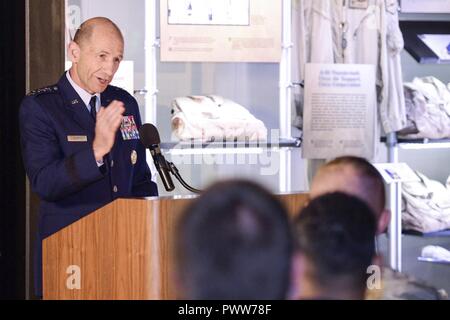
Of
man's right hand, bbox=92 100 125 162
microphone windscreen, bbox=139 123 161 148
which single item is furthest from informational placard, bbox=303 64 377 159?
man's right hand, bbox=92 100 125 162

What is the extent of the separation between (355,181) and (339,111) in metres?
2.77

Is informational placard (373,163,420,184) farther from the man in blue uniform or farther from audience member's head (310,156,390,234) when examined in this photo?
audience member's head (310,156,390,234)

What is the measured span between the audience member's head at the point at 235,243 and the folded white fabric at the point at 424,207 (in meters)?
4.21

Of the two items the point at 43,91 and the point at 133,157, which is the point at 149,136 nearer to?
the point at 133,157

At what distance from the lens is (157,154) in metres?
2.58

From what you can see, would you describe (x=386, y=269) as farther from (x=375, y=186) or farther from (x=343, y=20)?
(x=343, y=20)

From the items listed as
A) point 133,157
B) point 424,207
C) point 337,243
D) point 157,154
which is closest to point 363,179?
point 157,154

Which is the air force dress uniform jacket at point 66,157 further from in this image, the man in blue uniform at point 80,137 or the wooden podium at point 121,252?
the wooden podium at point 121,252

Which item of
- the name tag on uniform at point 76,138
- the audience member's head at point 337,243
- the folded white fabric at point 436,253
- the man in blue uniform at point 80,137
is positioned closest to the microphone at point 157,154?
the man in blue uniform at point 80,137

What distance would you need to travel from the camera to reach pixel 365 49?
5113 millimetres

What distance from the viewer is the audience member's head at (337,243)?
50.3 inches

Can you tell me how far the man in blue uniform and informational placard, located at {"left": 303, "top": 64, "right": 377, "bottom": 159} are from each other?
1.85 metres

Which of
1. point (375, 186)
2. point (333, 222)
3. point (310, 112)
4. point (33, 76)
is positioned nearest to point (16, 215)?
point (33, 76)

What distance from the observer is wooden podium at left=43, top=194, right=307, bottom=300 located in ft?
8.00
